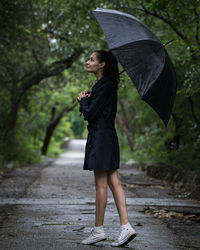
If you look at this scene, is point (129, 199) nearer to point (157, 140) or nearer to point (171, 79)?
point (171, 79)

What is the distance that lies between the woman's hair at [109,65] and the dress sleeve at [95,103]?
6.3 inches

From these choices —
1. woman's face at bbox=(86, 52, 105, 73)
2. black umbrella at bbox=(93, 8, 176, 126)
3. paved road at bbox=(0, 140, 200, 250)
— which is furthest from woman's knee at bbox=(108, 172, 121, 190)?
woman's face at bbox=(86, 52, 105, 73)

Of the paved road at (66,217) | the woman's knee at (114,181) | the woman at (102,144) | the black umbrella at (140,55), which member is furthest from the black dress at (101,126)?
the paved road at (66,217)

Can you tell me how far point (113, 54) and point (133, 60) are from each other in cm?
23

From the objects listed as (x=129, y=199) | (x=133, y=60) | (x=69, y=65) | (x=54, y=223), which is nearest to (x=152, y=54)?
(x=133, y=60)

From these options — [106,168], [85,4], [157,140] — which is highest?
[85,4]

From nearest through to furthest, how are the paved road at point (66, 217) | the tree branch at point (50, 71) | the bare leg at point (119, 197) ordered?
the bare leg at point (119, 197), the paved road at point (66, 217), the tree branch at point (50, 71)

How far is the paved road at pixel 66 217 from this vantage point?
458cm

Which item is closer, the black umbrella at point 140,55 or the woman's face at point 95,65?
the black umbrella at point 140,55

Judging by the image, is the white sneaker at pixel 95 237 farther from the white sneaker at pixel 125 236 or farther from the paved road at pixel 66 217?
the white sneaker at pixel 125 236

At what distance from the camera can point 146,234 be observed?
16.6ft

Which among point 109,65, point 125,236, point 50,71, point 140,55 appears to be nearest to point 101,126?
point 109,65

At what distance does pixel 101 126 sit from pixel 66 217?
2045mm

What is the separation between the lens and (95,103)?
4.37 metres
